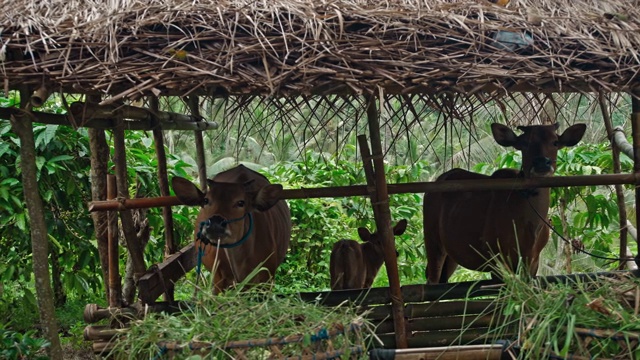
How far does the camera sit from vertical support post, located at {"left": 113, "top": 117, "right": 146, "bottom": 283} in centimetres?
620

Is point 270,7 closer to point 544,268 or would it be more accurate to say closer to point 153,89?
point 153,89

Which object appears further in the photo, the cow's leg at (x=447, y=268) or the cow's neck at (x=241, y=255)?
the cow's leg at (x=447, y=268)

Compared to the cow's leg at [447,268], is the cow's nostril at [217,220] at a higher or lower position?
higher

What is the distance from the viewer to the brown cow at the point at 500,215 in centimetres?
713

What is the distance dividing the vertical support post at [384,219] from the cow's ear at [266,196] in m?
0.83

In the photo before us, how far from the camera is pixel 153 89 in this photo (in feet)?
16.7

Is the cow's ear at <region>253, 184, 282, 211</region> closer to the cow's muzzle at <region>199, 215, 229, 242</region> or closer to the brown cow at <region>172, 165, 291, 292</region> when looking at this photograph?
the brown cow at <region>172, 165, 291, 292</region>

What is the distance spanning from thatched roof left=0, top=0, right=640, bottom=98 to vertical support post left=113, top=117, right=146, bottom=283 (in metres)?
0.93

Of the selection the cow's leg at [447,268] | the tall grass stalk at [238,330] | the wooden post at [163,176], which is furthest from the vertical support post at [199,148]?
the tall grass stalk at [238,330]

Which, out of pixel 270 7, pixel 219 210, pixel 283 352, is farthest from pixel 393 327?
pixel 270 7

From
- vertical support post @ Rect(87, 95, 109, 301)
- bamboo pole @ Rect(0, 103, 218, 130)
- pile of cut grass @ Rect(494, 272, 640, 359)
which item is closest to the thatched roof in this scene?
bamboo pole @ Rect(0, 103, 218, 130)

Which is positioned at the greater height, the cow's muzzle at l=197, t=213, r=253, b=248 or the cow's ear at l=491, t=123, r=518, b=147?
the cow's ear at l=491, t=123, r=518, b=147

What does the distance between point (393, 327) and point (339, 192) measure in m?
1.19

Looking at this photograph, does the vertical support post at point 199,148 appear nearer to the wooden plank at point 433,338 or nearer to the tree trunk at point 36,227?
the tree trunk at point 36,227
